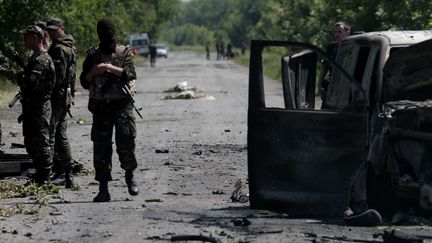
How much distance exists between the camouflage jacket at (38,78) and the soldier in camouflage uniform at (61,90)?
0.33 m

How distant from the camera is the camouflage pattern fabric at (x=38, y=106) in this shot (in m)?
10.6

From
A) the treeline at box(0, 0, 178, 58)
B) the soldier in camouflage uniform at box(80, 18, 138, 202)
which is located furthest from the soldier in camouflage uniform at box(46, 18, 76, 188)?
the treeline at box(0, 0, 178, 58)

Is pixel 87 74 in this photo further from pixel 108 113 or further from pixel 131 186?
pixel 131 186

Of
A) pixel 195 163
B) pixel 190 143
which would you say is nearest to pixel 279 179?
pixel 195 163

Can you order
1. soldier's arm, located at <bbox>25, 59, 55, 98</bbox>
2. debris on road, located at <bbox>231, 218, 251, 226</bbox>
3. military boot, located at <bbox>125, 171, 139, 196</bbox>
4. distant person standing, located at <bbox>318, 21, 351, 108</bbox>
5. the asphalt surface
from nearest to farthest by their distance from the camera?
the asphalt surface
debris on road, located at <bbox>231, 218, 251, 226</bbox>
military boot, located at <bbox>125, 171, 139, 196</bbox>
soldier's arm, located at <bbox>25, 59, 55, 98</bbox>
distant person standing, located at <bbox>318, 21, 351, 108</bbox>

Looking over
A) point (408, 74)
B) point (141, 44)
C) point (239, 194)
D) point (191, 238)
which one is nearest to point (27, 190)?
point (239, 194)

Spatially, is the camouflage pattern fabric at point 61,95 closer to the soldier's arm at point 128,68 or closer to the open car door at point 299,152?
the soldier's arm at point 128,68

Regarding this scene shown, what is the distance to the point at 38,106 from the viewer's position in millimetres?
10703

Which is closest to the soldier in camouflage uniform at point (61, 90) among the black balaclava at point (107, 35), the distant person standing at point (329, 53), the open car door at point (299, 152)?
the black balaclava at point (107, 35)

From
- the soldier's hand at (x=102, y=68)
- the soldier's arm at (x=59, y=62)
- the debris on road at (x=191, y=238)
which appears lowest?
the debris on road at (x=191, y=238)

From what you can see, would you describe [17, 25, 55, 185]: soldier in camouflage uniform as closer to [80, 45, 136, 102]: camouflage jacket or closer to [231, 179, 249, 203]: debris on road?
[80, 45, 136, 102]: camouflage jacket

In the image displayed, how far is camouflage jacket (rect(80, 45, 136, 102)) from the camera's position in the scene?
995cm

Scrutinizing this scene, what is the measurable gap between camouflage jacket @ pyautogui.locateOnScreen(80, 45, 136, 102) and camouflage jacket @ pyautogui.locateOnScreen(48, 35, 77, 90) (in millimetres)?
1030

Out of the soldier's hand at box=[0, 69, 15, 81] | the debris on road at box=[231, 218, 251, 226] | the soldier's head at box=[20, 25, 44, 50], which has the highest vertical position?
the soldier's head at box=[20, 25, 44, 50]
